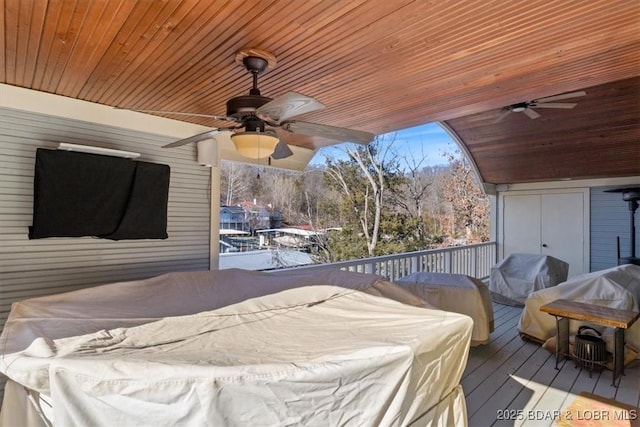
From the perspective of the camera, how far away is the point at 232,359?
1.32m

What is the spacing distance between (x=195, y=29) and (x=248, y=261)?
9.27m

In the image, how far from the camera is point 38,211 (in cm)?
283

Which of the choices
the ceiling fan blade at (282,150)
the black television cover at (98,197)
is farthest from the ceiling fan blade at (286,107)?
the black television cover at (98,197)

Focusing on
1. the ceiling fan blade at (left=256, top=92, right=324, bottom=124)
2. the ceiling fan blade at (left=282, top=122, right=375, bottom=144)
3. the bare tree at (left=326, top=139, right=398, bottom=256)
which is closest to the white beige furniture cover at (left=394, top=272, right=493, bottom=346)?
the ceiling fan blade at (left=282, top=122, right=375, bottom=144)

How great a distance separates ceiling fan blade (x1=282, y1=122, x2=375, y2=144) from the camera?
2.41 metres

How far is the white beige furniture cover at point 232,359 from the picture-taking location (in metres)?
1.13

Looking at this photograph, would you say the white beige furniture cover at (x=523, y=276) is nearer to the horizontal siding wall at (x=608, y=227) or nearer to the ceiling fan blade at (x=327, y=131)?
the horizontal siding wall at (x=608, y=227)

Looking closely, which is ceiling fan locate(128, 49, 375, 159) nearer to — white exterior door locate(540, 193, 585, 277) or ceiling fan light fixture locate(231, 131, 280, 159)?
ceiling fan light fixture locate(231, 131, 280, 159)

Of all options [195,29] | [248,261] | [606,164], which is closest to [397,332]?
[195,29]

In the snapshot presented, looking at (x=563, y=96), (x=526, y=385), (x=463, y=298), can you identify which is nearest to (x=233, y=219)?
(x=463, y=298)

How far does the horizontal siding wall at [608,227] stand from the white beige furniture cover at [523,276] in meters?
1.65

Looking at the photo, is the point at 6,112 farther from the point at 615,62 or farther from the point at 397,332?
the point at 615,62

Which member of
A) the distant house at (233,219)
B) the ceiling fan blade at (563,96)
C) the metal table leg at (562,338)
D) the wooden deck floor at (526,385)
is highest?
the ceiling fan blade at (563,96)

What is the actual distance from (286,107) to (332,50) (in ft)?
2.06
